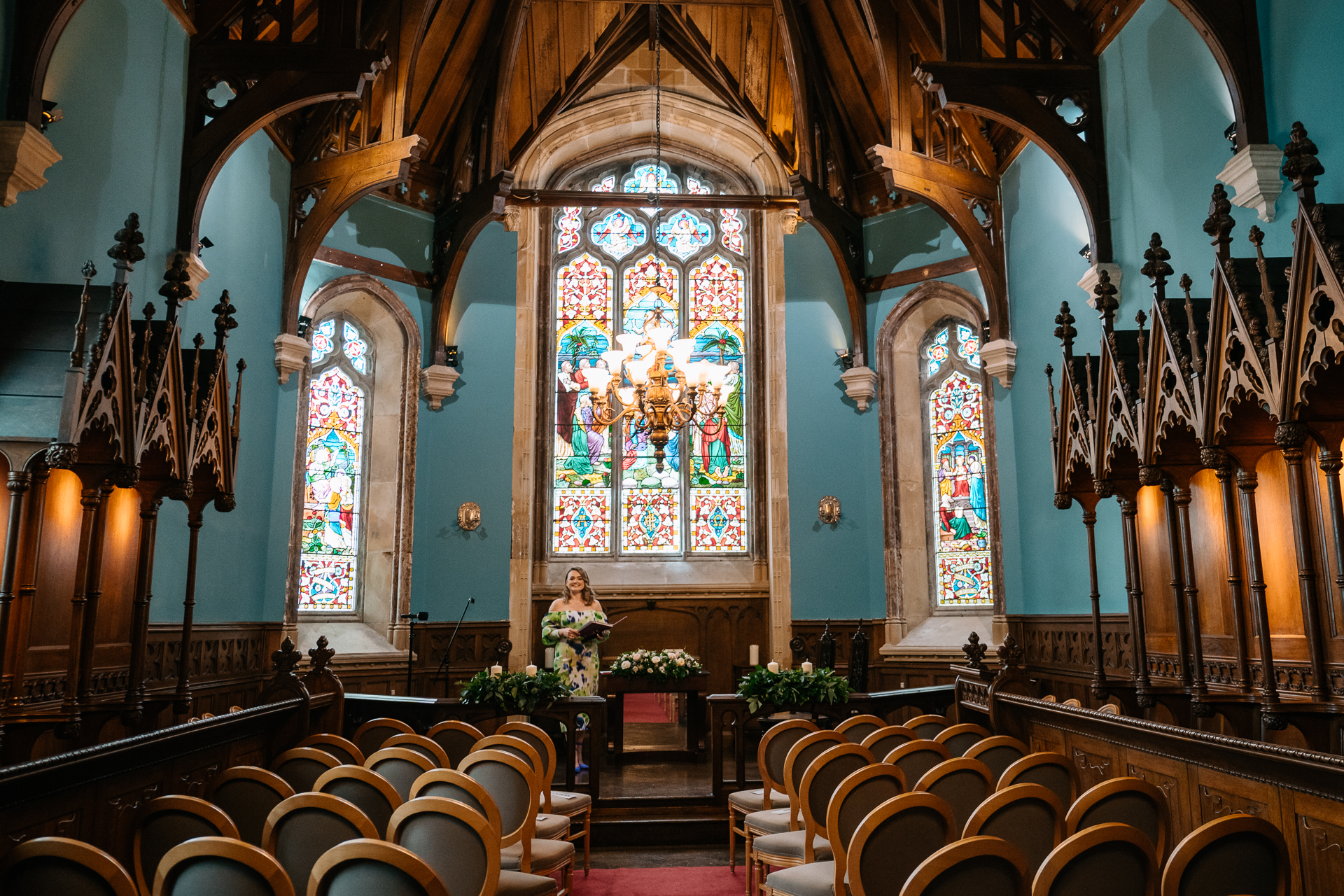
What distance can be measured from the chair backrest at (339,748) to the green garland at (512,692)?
1.98 m

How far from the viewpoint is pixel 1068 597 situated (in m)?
9.38

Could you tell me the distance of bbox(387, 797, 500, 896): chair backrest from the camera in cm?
323

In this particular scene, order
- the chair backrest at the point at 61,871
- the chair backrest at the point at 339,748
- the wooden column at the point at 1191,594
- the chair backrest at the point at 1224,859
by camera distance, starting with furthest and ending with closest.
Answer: the wooden column at the point at 1191,594 < the chair backrest at the point at 339,748 < the chair backrest at the point at 1224,859 < the chair backrest at the point at 61,871

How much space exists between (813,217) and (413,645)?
6108mm

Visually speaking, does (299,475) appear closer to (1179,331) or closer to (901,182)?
(901,182)

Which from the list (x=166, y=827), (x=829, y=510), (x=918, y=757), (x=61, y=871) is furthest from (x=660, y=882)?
Result: (x=829, y=510)

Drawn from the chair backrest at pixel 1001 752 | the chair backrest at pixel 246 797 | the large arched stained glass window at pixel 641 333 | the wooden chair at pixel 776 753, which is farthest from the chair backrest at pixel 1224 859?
the large arched stained glass window at pixel 641 333

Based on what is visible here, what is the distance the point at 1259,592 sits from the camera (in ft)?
17.4

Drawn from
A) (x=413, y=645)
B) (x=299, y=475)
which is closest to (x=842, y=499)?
(x=413, y=645)

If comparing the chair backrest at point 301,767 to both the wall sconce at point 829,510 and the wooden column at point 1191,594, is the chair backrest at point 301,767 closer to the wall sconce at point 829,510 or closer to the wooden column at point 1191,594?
the wooden column at point 1191,594

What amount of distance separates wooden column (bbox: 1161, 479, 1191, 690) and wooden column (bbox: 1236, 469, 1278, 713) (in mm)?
509

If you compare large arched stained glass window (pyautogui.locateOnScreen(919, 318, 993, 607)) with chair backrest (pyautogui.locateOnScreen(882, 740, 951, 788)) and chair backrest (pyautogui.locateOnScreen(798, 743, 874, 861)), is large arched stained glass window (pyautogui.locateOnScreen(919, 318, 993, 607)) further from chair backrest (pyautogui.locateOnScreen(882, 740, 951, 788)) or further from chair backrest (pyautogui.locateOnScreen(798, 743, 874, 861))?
chair backrest (pyautogui.locateOnScreen(798, 743, 874, 861))

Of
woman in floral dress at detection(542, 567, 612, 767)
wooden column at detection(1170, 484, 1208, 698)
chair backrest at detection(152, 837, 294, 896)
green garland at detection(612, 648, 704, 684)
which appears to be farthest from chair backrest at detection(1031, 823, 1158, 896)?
green garland at detection(612, 648, 704, 684)

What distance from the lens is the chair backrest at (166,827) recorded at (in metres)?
3.28
